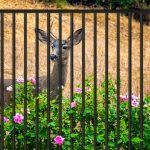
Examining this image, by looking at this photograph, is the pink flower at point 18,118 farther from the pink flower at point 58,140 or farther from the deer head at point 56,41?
the deer head at point 56,41

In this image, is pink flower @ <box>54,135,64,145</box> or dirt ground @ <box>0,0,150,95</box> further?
dirt ground @ <box>0,0,150,95</box>

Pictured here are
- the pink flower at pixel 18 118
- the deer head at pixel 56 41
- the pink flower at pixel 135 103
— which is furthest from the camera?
the deer head at pixel 56 41

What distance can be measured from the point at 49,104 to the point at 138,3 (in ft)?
53.3

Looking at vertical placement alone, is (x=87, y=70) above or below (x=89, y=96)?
below

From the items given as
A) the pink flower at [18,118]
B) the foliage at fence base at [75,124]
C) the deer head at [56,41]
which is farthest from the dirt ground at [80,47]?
the pink flower at [18,118]

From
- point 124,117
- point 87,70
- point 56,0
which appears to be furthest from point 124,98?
point 56,0

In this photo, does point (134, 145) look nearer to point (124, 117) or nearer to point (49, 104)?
point (124, 117)

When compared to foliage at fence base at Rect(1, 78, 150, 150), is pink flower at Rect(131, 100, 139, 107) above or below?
above

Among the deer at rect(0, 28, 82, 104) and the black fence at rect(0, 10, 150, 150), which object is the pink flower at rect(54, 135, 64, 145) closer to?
the black fence at rect(0, 10, 150, 150)

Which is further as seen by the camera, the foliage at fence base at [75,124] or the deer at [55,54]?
the deer at [55,54]

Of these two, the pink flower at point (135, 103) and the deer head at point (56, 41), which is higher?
the deer head at point (56, 41)

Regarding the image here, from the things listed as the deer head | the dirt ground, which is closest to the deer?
the deer head

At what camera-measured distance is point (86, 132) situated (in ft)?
23.4

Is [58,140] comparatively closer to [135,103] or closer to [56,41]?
[135,103]
